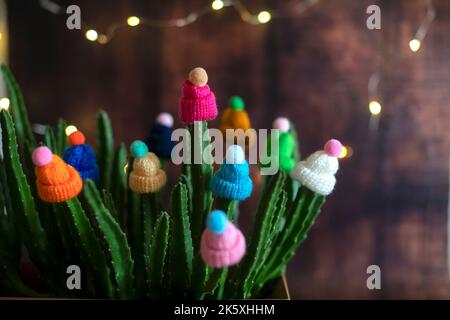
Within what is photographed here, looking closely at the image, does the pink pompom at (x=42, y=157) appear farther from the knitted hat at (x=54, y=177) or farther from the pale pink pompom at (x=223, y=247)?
the pale pink pompom at (x=223, y=247)

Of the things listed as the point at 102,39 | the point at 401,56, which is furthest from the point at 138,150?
the point at 401,56

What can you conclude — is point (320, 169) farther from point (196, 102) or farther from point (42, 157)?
point (42, 157)

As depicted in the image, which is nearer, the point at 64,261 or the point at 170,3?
the point at 64,261

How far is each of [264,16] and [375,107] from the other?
21cm

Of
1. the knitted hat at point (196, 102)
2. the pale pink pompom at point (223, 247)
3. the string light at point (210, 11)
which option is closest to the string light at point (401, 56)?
the string light at point (210, 11)

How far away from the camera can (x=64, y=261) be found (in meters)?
0.64

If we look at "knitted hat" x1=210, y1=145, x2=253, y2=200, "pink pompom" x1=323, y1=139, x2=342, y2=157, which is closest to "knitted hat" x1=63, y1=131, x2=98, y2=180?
"knitted hat" x1=210, y1=145, x2=253, y2=200

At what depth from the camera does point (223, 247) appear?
17.5 inches

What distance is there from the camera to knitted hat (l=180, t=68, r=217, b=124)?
0.56 m

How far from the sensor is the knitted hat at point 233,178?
1.77 feet
